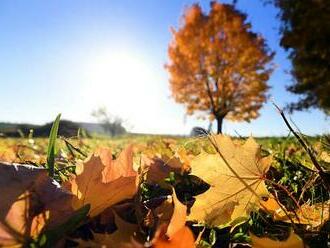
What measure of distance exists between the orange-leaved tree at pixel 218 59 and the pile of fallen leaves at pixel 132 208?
2646 centimetres

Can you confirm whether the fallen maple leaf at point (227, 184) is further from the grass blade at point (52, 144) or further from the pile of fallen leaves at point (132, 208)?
the grass blade at point (52, 144)

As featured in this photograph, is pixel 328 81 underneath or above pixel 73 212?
above

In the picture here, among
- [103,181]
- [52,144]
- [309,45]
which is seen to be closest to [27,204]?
[103,181]

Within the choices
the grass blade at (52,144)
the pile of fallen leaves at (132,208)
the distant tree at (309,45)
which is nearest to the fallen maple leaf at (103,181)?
the pile of fallen leaves at (132,208)

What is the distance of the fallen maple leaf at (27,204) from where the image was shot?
1.52ft

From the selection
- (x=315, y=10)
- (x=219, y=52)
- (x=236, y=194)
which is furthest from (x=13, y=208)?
(x=219, y=52)

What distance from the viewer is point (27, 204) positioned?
479mm

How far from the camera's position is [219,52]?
27.2 meters

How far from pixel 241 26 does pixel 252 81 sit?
3517 mm

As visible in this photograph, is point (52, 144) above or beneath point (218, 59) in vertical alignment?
beneath

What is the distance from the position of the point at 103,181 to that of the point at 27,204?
0.50 ft

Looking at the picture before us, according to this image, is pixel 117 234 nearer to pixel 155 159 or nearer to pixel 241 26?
pixel 155 159

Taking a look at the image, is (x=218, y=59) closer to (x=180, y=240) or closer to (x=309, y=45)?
(x=309, y=45)

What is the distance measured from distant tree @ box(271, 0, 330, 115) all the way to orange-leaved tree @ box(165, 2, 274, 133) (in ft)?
17.7
